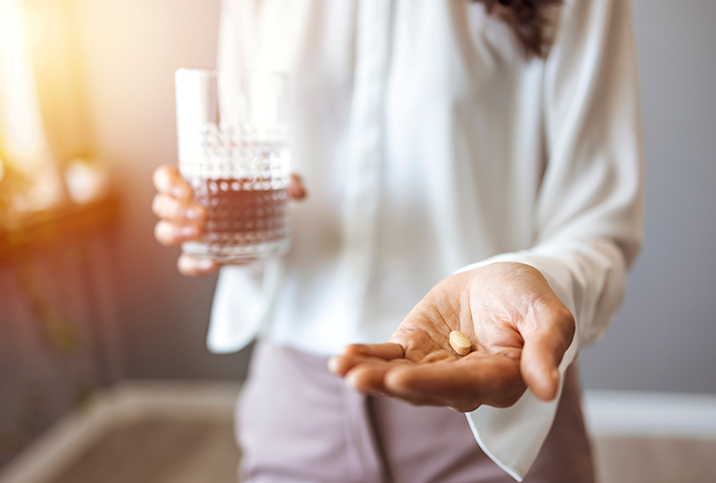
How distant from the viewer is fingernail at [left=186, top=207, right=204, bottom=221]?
20.9 inches

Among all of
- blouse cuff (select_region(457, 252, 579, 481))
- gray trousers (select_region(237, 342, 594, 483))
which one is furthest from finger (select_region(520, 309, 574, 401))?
gray trousers (select_region(237, 342, 594, 483))

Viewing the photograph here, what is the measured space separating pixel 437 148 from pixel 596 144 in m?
0.17

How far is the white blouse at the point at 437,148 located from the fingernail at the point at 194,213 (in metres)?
0.18

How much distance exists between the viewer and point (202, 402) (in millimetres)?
1960

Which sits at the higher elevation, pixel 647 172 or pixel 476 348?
pixel 476 348

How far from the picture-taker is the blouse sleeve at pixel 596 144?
21.3 inches

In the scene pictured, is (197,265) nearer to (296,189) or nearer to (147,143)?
(296,189)

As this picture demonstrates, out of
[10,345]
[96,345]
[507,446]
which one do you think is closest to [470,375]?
[507,446]

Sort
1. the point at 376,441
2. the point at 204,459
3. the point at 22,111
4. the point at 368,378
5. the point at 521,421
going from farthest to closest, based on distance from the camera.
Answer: the point at 204,459 → the point at 22,111 → the point at 376,441 → the point at 521,421 → the point at 368,378

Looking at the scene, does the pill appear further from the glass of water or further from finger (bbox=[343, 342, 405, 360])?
the glass of water

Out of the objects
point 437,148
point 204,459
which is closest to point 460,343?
point 437,148

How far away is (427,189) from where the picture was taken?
0.62 m

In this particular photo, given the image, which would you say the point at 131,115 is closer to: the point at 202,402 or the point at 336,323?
the point at 202,402

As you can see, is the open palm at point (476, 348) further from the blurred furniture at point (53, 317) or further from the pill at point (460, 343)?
the blurred furniture at point (53, 317)
